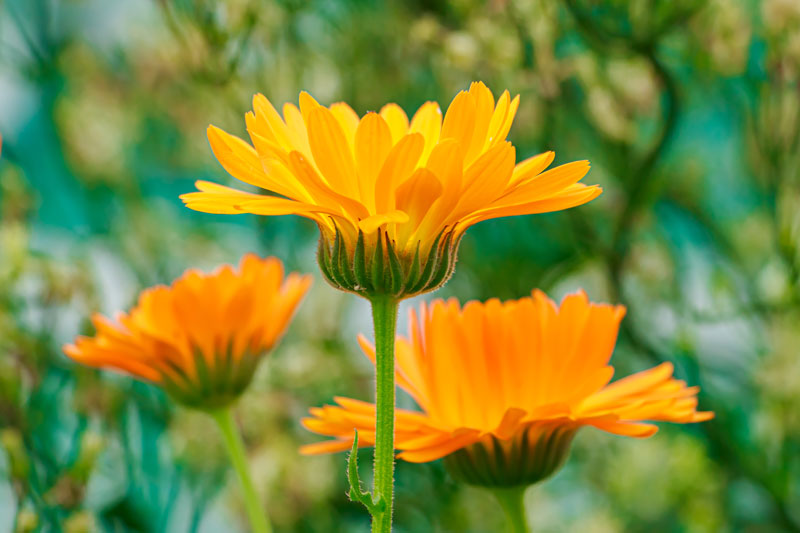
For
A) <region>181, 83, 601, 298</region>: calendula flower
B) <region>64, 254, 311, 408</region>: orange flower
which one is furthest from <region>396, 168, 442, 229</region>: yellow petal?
<region>64, 254, 311, 408</region>: orange flower

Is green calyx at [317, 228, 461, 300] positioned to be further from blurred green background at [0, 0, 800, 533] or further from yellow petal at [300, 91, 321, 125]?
blurred green background at [0, 0, 800, 533]

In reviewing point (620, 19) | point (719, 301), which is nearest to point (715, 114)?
point (719, 301)

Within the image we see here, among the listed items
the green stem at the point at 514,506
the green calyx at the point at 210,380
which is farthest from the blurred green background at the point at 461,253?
the green stem at the point at 514,506

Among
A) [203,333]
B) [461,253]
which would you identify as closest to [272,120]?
[203,333]

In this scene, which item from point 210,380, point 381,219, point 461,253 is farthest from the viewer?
point 461,253

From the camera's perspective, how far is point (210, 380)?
0.29 m

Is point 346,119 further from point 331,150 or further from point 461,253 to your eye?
point 461,253

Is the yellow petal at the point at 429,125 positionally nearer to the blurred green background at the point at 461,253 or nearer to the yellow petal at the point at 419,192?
the yellow petal at the point at 419,192

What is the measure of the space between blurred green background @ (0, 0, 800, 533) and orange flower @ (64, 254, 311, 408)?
61 millimetres

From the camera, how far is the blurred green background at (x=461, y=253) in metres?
0.48

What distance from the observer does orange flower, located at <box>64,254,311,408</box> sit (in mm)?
285

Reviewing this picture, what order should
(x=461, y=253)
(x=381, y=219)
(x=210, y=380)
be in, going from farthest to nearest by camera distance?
(x=461, y=253) → (x=210, y=380) → (x=381, y=219)

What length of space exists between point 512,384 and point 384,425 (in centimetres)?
7

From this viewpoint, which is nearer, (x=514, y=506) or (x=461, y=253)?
(x=514, y=506)
